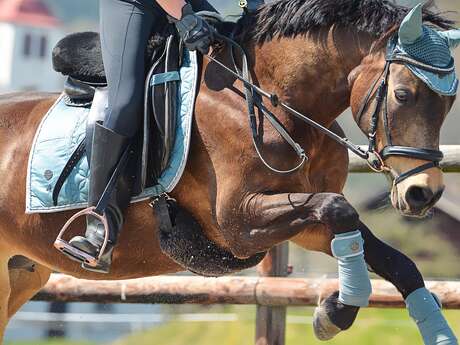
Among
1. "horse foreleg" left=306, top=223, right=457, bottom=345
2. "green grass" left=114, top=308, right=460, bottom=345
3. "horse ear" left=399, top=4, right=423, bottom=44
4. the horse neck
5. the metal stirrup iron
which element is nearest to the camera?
"horse ear" left=399, top=4, right=423, bottom=44

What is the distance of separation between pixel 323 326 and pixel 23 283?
6.52 ft

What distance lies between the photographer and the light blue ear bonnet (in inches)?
150

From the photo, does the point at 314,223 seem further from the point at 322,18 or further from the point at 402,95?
the point at 322,18

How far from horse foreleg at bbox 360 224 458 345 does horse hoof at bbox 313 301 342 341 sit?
1.10 ft

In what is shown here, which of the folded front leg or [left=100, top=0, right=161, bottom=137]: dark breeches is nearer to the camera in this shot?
the folded front leg

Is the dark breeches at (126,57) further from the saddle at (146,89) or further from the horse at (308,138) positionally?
the horse at (308,138)

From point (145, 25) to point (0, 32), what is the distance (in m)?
33.6

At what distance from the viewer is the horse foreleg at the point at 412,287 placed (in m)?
3.99

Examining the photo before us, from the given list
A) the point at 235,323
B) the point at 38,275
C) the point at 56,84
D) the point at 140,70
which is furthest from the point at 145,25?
the point at 56,84

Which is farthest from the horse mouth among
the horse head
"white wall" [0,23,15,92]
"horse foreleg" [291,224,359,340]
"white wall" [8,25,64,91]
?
"white wall" [0,23,15,92]

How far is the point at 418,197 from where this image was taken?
3.81m

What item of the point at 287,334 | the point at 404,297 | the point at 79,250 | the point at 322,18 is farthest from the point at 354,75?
the point at 287,334

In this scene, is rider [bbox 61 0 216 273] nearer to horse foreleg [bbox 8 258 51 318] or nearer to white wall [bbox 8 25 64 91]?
horse foreleg [bbox 8 258 51 318]

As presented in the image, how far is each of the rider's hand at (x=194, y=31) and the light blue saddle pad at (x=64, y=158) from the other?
0.13m
